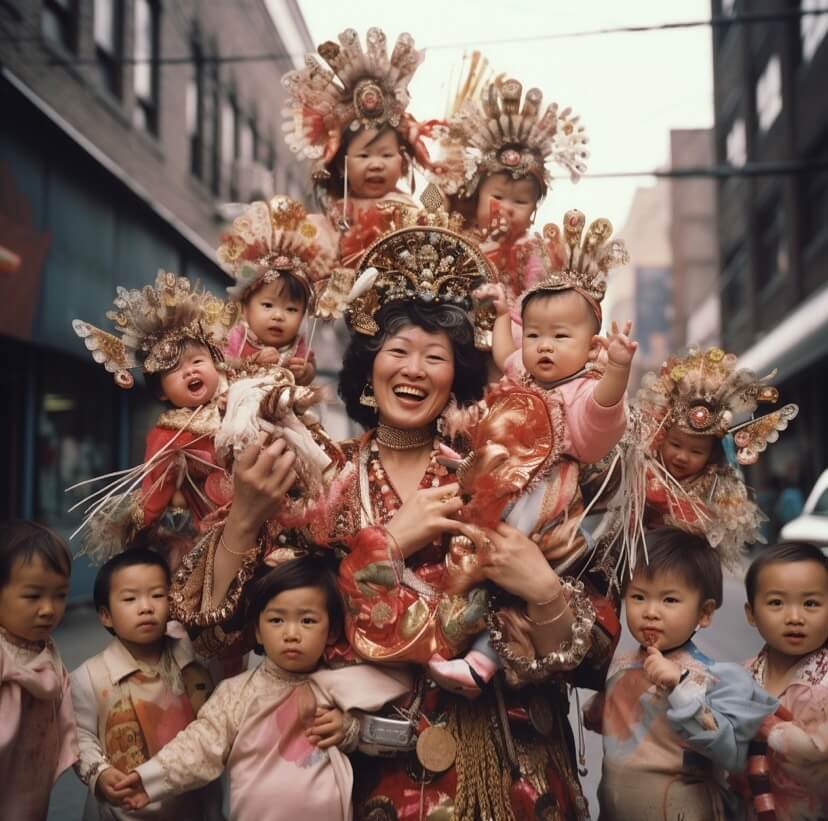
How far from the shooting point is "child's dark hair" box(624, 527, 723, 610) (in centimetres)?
274

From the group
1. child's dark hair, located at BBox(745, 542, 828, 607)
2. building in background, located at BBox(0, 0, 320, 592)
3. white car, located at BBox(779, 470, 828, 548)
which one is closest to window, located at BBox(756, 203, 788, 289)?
building in background, located at BBox(0, 0, 320, 592)

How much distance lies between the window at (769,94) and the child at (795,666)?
20.3m

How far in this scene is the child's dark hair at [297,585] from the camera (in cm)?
258

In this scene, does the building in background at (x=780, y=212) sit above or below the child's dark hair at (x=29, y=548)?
above

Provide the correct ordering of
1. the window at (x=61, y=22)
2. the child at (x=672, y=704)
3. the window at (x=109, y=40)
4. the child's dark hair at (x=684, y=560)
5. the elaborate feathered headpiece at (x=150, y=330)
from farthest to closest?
1. the window at (x=109, y=40)
2. the window at (x=61, y=22)
3. the elaborate feathered headpiece at (x=150, y=330)
4. the child's dark hair at (x=684, y=560)
5. the child at (x=672, y=704)

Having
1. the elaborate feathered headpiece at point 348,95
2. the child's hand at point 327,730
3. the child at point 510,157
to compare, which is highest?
the elaborate feathered headpiece at point 348,95

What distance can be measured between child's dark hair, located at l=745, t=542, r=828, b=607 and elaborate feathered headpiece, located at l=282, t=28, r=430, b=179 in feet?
6.47

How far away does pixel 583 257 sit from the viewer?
2.82 meters

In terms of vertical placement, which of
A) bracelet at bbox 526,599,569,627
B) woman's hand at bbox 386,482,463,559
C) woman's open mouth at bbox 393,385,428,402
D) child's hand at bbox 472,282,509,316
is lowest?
bracelet at bbox 526,599,569,627

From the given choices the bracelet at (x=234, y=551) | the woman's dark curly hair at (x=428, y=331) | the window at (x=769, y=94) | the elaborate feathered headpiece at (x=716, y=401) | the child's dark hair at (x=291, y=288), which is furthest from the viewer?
the window at (x=769, y=94)

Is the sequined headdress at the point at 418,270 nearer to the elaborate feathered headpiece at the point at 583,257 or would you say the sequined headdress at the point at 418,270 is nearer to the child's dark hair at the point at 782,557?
the elaborate feathered headpiece at the point at 583,257

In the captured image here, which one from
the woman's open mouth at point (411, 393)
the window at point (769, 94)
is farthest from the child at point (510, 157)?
the window at point (769, 94)

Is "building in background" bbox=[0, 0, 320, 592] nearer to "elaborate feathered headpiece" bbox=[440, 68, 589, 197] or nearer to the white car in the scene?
"elaborate feathered headpiece" bbox=[440, 68, 589, 197]

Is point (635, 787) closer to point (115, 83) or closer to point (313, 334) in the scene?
point (313, 334)
